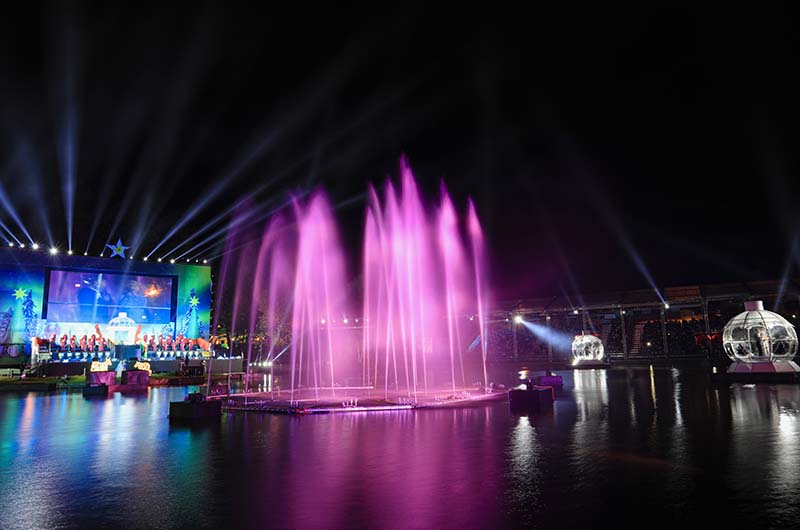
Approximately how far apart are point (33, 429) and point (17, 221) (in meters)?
35.2

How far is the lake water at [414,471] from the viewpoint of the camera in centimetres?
620

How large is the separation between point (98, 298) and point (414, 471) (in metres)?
45.7

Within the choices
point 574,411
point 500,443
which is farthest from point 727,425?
point 500,443

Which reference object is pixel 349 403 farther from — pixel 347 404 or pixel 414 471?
pixel 414 471

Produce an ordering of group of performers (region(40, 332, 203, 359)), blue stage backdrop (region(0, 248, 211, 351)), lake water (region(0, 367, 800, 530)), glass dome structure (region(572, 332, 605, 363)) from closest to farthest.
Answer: lake water (region(0, 367, 800, 530)) → glass dome structure (region(572, 332, 605, 363)) → group of performers (region(40, 332, 203, 359)) → blue stage backdrop (region(0, 248, 211, 351))

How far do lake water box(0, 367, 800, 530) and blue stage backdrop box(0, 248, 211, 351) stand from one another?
108ft

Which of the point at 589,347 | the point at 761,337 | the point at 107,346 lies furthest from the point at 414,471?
the point at 107,346

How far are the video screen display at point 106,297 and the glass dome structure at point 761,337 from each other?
44632 millimetres

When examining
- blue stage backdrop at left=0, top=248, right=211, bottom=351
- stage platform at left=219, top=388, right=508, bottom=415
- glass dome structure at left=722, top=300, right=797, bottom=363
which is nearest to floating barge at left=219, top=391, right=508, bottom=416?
stage platform at left=219, top=388, right=508, bottom=415

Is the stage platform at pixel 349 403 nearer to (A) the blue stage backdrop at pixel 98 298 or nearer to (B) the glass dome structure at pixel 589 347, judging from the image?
(B) the glass dome structure at pixel 589 347

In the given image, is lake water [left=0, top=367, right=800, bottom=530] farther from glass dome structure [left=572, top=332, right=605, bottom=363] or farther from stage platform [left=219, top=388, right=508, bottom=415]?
glass dome structure [left=572, top=332, right=605, bottom=363]

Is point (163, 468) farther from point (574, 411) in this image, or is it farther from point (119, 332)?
point (119, 332)

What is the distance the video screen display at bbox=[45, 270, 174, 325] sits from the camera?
145 ft

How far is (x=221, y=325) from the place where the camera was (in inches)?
2199
